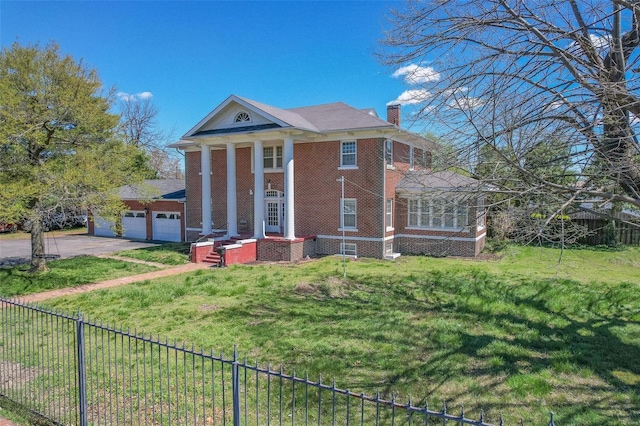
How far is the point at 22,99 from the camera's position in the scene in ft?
44.4

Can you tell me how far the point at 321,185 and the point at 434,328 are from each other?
43.3ft

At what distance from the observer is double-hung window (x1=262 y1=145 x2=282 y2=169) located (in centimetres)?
2233

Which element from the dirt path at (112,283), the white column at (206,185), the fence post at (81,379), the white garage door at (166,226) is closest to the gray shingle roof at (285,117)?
the white column at (206,185)

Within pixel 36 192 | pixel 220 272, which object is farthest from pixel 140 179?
pixel 220 272

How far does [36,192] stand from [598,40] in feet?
51.2

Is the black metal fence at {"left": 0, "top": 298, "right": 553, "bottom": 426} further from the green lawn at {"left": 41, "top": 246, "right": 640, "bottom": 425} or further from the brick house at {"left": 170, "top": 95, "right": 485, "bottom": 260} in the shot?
the brick house at {"left": 170, "top": 95, "right": 485, "bottom": 260}

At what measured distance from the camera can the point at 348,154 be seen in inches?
794

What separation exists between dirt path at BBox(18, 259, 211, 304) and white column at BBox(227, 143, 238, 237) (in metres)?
3.57

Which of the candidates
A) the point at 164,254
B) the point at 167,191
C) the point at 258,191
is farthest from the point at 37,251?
the point at 167,191

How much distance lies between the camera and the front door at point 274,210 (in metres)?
22.5

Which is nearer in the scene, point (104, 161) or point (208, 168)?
point (104, 161)

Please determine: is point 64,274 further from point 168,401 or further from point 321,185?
point 168,401

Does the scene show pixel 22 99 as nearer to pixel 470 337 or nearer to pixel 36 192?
pixel 36 192

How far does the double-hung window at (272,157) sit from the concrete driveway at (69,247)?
9.66m
